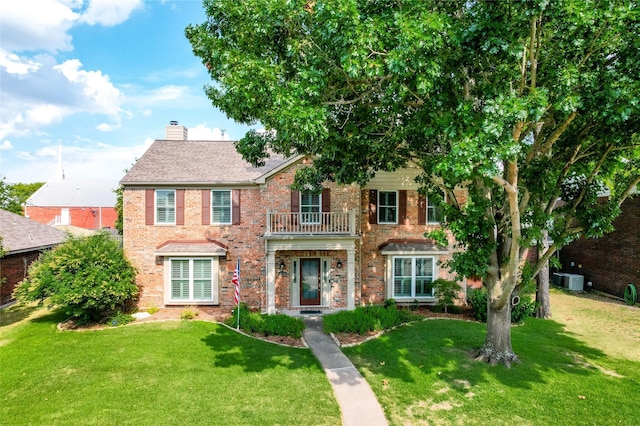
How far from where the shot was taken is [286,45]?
8023mm

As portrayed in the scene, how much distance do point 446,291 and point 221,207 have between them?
10.8 metres

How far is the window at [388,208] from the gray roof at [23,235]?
55.1 ft

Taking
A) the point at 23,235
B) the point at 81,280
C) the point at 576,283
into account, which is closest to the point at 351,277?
the point at 81,280

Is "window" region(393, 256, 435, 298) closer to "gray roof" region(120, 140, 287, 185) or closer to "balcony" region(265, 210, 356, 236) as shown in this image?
"balcony" region(265, 210, 356, 236)

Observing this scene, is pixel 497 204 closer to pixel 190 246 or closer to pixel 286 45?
pixel 286 45

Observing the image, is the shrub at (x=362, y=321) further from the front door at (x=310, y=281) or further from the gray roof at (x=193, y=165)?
the gray roof at (x=193, y=165)

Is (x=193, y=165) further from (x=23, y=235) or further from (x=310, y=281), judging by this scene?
(x=23, y=235)

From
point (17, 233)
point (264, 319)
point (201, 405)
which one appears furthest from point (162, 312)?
point (17, 233)

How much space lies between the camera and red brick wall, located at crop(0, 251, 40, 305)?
16297 mm

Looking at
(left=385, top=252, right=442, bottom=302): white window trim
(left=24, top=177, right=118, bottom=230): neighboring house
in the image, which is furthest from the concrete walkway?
(left=24, top=177, right=118, bottom=230): neighboring house

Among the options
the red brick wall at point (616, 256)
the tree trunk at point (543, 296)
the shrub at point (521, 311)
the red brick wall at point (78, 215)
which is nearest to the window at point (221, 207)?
the shrub at point (521, 311)

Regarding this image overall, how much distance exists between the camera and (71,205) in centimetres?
4406

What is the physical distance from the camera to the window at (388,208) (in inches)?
647

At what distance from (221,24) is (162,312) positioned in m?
12.1
